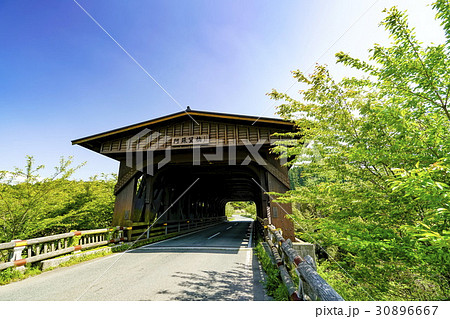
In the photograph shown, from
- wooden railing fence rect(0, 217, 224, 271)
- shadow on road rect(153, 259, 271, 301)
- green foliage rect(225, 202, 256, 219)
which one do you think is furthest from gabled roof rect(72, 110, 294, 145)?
green foliage rect(225, 202, 256, 219)

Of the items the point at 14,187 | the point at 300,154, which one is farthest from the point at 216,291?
the point at 14,187

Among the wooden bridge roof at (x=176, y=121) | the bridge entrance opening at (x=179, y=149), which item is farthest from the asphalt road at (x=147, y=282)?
the wooden bridge roof at (x=176, y=121)

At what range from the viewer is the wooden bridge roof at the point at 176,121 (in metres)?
10.0

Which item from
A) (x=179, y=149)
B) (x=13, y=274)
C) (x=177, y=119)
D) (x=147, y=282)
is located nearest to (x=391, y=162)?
(x=147, y=282)

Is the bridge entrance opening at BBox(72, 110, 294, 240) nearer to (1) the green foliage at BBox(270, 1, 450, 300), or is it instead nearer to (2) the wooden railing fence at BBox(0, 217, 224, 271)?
(2) the wooden railing fence at BBox(0, 217, 224, 271)

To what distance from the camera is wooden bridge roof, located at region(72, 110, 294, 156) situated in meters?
10.0

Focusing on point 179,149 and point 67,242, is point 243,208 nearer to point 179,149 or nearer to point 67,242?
point 179,149

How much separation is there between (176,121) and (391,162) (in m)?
10.6

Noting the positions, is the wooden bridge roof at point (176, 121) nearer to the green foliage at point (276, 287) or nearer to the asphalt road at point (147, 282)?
the asphalt road at point (147, 282)

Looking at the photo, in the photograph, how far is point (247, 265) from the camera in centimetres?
620

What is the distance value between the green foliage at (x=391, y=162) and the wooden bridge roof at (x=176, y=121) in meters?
5.13

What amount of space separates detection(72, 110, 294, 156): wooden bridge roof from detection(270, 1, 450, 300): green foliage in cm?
513

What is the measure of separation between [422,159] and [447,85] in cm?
119
